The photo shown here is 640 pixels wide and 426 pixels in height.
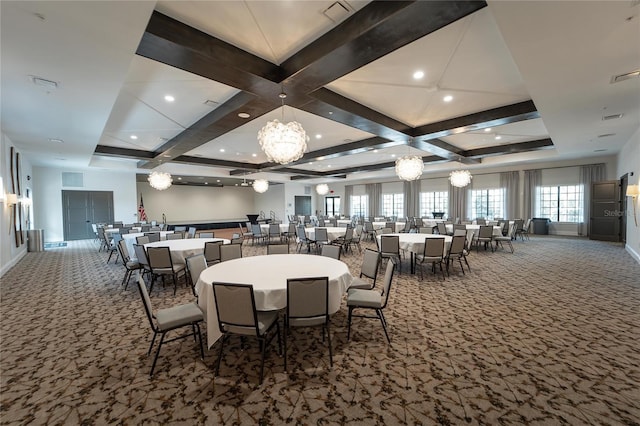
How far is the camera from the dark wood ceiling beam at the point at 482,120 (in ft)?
18.0

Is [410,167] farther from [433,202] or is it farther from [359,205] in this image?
[359,205]

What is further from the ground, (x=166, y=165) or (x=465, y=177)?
(x=166, y=165)

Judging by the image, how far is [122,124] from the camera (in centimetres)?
661

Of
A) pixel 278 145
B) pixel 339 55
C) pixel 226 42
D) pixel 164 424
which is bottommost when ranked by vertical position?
pixel 164 424

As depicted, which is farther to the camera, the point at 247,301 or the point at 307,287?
the point at 307,287

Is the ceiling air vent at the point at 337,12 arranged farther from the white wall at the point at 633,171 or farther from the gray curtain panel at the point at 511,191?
the gray curtain panel at the point at 511,191

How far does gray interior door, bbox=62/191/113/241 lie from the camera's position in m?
11.8

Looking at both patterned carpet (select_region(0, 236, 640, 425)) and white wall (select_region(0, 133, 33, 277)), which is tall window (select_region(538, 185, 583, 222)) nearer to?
patterned carpet (select_region(0, 236, 640, 425))

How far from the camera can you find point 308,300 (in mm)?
2570

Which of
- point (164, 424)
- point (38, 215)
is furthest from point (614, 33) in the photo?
point (38, 215)

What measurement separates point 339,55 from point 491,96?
3.70 metres

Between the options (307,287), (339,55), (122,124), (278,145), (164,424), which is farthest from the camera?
(122,124)

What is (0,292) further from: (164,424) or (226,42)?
(226,42)

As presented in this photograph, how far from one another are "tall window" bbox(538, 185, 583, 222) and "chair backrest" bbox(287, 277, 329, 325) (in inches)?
556
